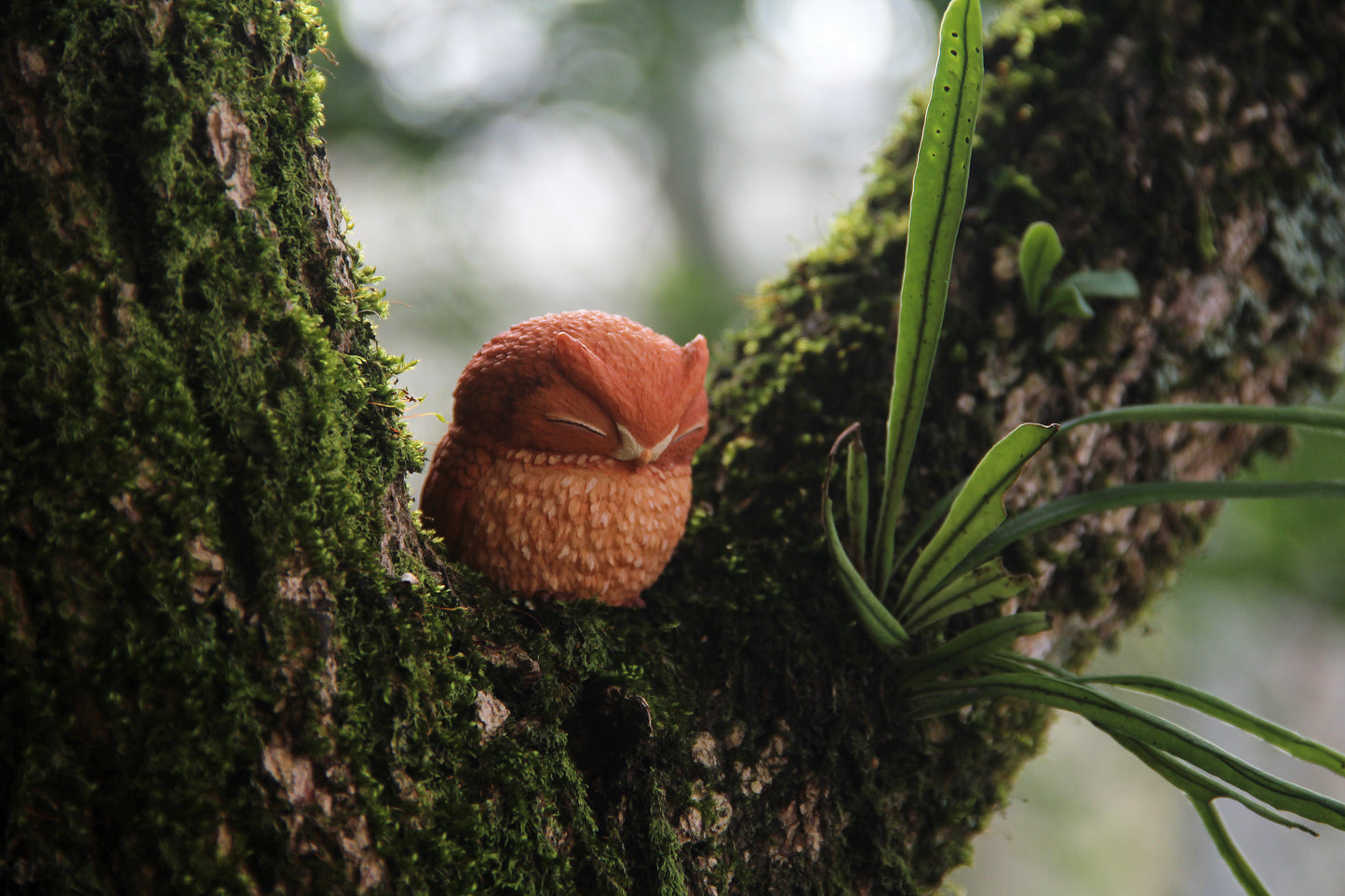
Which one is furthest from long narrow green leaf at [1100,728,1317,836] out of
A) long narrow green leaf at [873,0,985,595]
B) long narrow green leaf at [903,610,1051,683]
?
long narrow green leaf at [873,0,985,595]

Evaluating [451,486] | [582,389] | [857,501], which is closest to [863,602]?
[857,501]

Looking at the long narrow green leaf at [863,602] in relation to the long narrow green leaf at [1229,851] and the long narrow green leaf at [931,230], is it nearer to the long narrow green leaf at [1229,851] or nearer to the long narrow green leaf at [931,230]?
the long narrow green leaf at [931,230]

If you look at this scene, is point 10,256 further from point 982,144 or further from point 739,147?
point 739,147

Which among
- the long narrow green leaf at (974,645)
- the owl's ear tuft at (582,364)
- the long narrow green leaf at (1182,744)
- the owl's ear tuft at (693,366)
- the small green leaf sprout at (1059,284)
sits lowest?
the long narrow green leaf at (1182,744)

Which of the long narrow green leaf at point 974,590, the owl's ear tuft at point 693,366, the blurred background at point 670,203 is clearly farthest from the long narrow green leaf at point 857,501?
the blurred background at point 670,203

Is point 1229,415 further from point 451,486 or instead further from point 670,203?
point 670,203

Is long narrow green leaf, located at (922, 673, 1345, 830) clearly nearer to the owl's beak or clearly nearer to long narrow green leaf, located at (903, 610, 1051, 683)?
long narrow green leaf, located at (903, 610, 1051, 683)
